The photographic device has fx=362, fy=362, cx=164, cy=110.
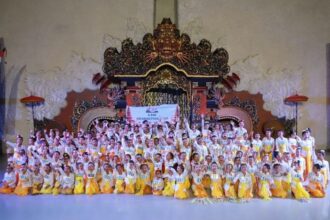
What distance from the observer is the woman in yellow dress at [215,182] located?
714 cm

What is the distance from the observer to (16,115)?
1268 centimetres

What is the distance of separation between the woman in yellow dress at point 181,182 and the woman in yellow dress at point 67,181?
2.16 meters

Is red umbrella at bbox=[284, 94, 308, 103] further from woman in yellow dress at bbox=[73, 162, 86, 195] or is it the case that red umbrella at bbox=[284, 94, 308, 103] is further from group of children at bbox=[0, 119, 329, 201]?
woman in yellow dress at bbox=[73, 162, 86, 195]

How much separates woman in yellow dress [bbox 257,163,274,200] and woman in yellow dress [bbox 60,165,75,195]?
3840mm

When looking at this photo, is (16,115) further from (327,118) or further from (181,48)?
(327,118)

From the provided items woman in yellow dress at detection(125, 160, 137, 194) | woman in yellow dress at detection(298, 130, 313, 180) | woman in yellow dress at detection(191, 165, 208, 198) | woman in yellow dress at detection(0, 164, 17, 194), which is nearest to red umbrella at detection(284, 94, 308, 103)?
woman in yellow dress at detection(298, 130, 313, 180)

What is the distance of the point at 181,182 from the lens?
7262mm

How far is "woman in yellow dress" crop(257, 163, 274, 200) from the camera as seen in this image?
710 centimetres

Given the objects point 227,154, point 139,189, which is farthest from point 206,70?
point 139,189

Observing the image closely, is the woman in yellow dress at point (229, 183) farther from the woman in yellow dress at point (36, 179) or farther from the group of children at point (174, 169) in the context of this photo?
the woman in yellow dress at point (36, 179)

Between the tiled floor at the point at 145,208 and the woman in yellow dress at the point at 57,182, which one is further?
the woman in yellow dress at the point at 57,182

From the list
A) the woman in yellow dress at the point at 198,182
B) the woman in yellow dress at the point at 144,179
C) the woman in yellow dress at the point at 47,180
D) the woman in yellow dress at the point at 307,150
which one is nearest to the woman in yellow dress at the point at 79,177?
the woman in yellow dress at the point at 47,180

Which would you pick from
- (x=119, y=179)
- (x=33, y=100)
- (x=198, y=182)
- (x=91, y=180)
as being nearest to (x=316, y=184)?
(x=198, y=182)

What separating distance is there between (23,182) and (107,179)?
5.79 feet
